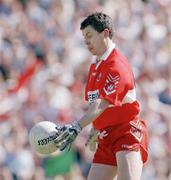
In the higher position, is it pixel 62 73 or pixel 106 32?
pixel 106 32

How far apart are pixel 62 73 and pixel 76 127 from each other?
7144mm

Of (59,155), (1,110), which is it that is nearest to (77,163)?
(59,155)

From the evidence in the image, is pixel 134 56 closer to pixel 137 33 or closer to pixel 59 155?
pixel 137 33

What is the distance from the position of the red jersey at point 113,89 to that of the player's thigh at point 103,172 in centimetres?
41

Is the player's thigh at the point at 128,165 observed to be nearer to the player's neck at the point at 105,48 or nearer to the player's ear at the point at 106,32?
the player's neck at the point at 105,48

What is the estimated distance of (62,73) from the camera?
1593 centimetres

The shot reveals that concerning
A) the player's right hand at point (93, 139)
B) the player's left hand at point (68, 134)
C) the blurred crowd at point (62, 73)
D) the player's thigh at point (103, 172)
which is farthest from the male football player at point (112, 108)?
the blurred crowd at point (62, 73)

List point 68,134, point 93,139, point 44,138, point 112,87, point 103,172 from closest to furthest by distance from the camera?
point 68,134 < point 112,87 < point 44,138 < point 103,172 < point 93,139

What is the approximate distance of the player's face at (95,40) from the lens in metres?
9.30

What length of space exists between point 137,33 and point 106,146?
8.82 m

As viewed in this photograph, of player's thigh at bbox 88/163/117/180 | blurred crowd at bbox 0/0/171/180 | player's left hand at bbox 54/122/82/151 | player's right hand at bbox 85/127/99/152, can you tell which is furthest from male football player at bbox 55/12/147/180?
blurred crowd at bbox 0/0/171/180

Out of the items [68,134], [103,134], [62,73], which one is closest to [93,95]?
[103,134]

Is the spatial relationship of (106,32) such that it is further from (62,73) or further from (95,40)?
(62,73)

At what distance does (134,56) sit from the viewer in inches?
689
